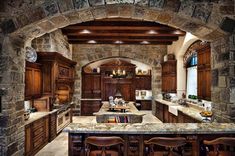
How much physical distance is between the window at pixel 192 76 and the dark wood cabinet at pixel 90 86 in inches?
185

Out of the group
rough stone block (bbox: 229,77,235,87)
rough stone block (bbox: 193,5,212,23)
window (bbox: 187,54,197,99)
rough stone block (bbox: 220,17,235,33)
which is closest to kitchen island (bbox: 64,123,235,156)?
rough stone block (bbox: 229,77,235,87)

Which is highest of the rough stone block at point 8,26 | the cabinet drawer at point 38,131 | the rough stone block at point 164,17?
the rough stone block at point 164,17

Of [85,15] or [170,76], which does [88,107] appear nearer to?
[170,76]

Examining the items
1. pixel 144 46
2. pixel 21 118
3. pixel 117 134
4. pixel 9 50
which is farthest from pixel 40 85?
pixel 144 46

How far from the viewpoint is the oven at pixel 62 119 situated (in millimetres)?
6371

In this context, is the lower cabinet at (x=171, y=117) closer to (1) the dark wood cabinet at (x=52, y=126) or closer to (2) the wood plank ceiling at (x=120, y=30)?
(2) the wood plank ceiling at (x=120, y=30)

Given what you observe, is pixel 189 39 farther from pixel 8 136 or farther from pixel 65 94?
pixel 8 136

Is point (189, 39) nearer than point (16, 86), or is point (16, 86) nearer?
point (16, 86)

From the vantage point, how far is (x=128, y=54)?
10086 mm

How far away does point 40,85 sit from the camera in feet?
19.2

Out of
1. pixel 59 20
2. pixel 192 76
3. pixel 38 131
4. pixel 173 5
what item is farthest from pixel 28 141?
pixel 192 76

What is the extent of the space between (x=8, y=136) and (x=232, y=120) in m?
3.52

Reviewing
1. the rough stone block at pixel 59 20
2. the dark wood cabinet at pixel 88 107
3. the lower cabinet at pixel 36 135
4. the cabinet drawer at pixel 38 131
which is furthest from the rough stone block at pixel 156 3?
the dark wood cabinet at pixel 88 107

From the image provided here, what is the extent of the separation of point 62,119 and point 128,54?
188 inches
